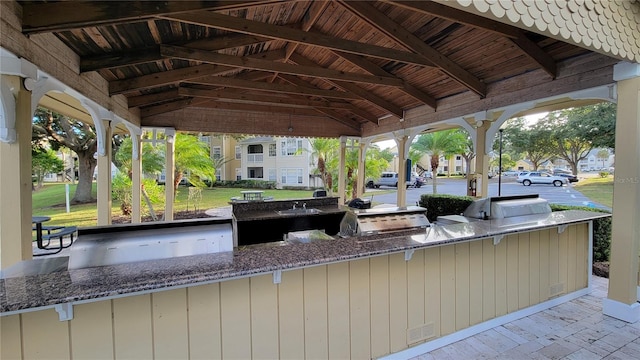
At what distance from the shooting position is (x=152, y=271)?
4.38 feet

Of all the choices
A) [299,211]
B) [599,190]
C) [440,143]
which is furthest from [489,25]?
[599,190]

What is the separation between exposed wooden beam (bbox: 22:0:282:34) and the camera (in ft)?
6.87

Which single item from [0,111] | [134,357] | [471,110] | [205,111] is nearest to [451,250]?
[134,357]

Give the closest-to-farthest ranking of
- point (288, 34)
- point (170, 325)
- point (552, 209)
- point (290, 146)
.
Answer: point (170, 325) < point (288, 34) < point (552, 209) < point (290, 146)

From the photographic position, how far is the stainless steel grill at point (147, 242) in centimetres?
148

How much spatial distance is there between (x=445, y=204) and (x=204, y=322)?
20.0ft

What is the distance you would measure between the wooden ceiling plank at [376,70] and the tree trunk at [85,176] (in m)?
12.3

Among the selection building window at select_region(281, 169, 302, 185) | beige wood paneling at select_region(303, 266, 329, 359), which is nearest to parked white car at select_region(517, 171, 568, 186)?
building window at select_region(281, 169, 302, 185)

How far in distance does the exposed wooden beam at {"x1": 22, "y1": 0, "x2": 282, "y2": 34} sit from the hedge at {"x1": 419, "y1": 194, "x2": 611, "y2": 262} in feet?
19.1

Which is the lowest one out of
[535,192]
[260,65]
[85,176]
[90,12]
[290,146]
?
[535,192]

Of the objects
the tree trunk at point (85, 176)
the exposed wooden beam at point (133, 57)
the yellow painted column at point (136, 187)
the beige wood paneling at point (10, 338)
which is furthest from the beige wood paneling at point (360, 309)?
the tree trunk at point (85, 176)

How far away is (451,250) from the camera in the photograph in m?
2.42

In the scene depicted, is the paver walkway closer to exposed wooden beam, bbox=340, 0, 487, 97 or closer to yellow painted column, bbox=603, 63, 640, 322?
yellow painted column, bbox=603, 63, 640, 322

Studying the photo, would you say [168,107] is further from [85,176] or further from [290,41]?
[85,176]
